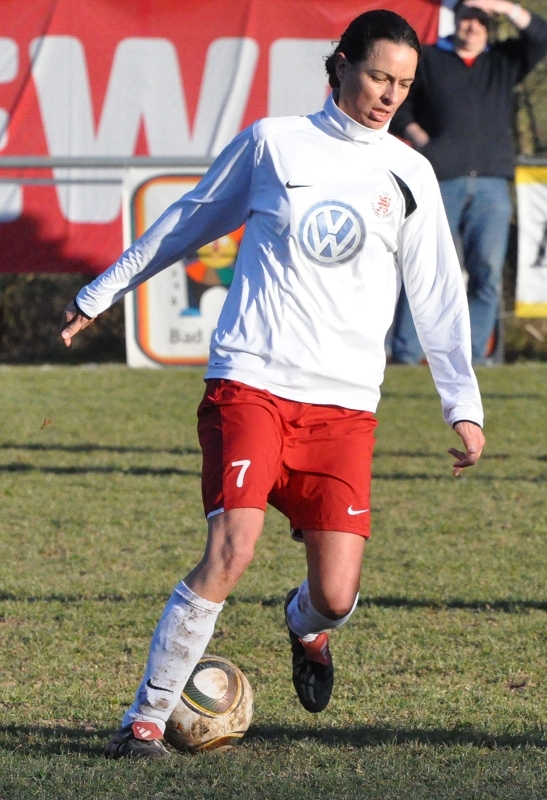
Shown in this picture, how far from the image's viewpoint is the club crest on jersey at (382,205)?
3740 millimetres

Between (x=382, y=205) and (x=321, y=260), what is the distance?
0.83 ft

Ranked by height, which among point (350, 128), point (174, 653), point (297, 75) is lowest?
point (297, 75)

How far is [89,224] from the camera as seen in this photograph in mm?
12164

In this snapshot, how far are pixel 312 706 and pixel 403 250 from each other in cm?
143

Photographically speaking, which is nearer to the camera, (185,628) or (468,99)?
(185,628)

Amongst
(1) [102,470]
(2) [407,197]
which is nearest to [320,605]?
(2) [407,197]

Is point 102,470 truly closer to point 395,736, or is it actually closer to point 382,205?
point 395,736

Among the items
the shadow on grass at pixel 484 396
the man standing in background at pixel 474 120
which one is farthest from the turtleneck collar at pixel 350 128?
the shadow on grass at pixel 484 396

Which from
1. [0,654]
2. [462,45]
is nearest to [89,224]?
[462,45]

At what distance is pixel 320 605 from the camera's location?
386 cm

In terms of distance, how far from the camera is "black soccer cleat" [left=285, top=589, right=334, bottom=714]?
4.04 metres

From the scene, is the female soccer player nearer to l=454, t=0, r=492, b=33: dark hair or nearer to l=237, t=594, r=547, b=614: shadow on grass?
l=237, t=594, r=547, b=614: shadow on grass

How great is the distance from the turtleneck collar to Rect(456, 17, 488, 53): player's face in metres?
6.52

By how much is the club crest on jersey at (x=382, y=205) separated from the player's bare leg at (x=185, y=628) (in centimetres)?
94
